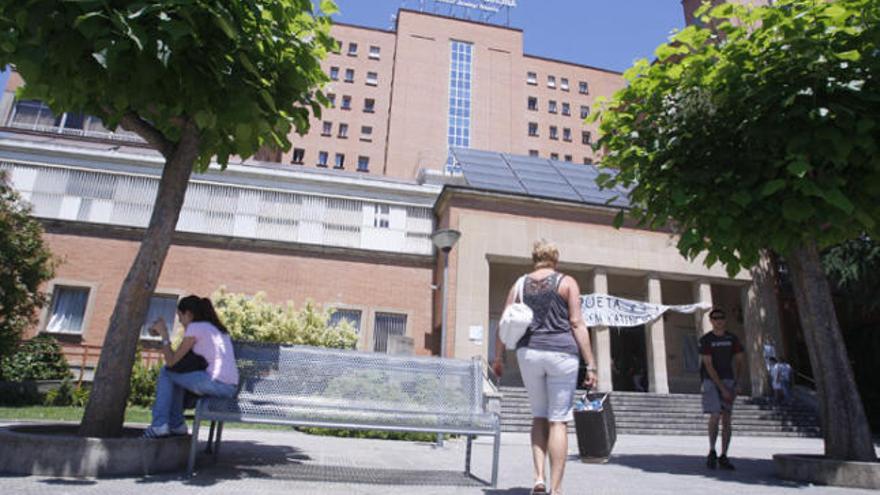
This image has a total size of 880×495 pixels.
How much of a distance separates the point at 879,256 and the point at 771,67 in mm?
14966

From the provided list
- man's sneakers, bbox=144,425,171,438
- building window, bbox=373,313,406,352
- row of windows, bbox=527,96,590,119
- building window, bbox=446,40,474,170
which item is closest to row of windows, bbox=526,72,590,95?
row of windows, bbox=527,96,590,119

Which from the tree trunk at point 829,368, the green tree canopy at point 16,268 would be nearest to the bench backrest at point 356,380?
the tree trunk at point 829,368

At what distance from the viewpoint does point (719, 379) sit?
709 centimetres

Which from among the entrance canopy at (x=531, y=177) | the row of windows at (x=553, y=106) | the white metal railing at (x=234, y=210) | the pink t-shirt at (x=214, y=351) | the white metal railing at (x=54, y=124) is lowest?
the pink t-shirt at (x=214, y=351)

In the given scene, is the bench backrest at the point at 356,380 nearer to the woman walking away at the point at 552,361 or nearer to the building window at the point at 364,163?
the woman walking away at the point at 552,361

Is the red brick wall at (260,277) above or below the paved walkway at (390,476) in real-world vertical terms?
above

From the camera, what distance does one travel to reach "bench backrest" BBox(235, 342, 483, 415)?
16.9ft

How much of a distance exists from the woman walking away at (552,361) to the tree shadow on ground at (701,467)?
130 inches

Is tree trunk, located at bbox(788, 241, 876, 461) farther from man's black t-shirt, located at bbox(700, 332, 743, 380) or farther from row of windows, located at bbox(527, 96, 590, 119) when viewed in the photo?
row of windows, located at bbox(527, 96, 590, 119)

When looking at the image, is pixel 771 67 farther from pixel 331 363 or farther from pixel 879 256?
pixel 879 256

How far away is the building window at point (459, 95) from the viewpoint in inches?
2016

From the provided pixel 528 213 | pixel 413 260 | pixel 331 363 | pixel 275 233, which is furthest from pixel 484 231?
pixel 331 363

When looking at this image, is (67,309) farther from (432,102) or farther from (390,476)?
(432,102)

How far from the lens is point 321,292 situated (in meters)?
21.2
